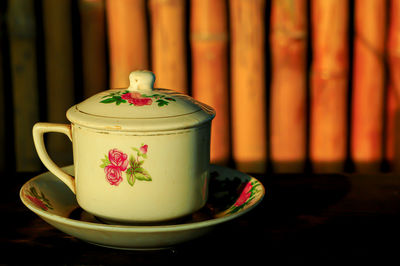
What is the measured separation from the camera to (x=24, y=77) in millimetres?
1115

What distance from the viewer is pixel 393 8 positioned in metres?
1.14

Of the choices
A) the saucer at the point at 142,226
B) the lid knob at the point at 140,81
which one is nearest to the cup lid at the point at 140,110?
the lid knob at the point at 140,81

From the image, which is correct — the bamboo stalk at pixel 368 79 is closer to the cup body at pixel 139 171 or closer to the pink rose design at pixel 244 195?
the pink rose design at pixel 244 195

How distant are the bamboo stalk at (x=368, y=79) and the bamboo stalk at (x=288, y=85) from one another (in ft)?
0.39

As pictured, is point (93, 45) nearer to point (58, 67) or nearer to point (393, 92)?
point (58, 67)

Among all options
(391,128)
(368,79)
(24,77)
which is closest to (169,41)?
(24,77)

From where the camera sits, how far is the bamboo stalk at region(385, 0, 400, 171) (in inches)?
44.8

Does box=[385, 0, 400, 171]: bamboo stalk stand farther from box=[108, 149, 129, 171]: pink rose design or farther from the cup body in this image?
box=[108, 149, 129, 171]: pink rose design

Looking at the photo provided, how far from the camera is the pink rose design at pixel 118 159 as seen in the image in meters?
0.60

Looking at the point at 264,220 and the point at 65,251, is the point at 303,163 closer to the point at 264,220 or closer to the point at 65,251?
the point at 264,220

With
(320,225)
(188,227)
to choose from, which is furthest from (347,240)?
(188,227)

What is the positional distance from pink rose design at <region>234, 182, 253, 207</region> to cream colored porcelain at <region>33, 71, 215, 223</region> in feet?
0.29

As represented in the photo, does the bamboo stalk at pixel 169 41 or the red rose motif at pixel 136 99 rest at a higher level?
the bamboo stalk at pixel 169 41

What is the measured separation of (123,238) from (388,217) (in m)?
0.40
